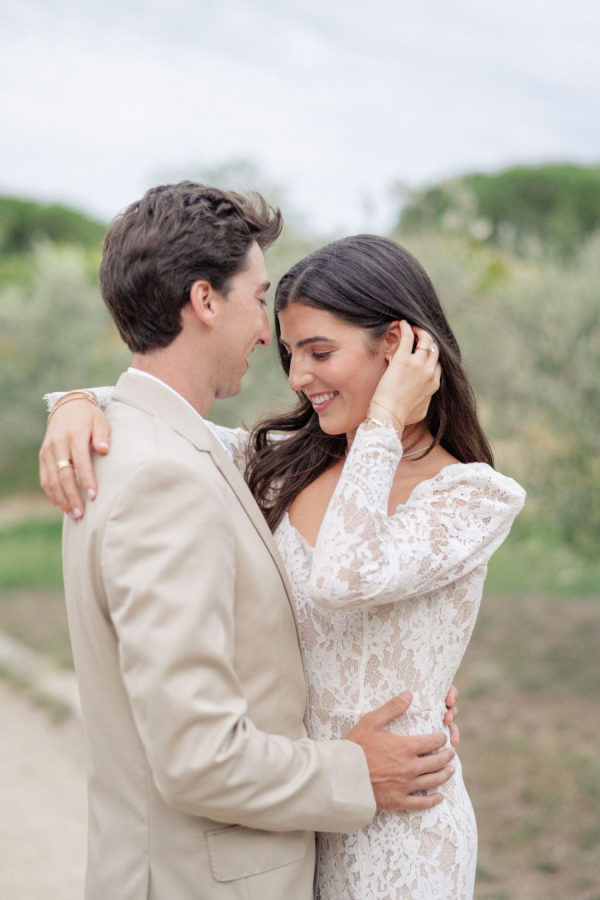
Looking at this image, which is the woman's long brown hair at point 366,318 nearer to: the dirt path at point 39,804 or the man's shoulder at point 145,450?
the man's shoulder at point 145,450

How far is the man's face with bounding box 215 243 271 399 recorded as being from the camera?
1.97 metres

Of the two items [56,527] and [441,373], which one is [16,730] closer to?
[441,373]

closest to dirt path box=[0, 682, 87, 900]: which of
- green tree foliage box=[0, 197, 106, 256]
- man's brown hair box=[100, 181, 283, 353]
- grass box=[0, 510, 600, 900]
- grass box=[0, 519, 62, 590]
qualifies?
grass box=[0, 510, 600, 900]

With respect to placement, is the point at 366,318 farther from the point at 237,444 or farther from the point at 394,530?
Answer: the point at 237,444

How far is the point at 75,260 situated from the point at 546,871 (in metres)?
12.1

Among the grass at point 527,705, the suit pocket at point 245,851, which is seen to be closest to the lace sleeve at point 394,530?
the suit pocket at point 245,851

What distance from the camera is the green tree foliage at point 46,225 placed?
25875mm

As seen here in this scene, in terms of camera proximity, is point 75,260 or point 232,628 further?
point 75,260

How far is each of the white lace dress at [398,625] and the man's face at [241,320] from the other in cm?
31

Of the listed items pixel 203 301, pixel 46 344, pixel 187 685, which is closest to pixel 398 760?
pixel 187 685

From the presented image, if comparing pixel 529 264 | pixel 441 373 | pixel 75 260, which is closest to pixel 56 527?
pixel 75 260

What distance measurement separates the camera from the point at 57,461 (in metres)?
1.90

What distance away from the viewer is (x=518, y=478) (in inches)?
299

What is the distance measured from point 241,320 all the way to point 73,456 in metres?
0.46
